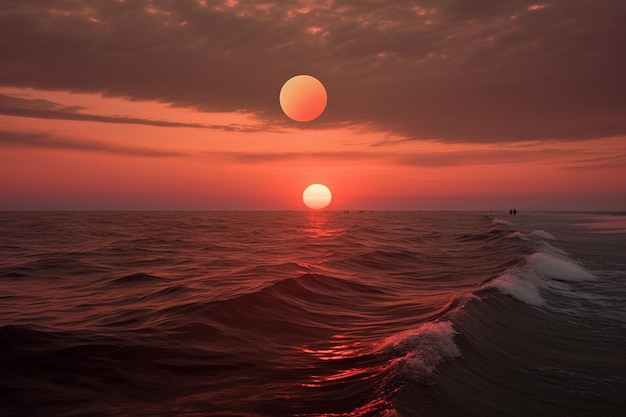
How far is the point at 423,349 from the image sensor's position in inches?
392

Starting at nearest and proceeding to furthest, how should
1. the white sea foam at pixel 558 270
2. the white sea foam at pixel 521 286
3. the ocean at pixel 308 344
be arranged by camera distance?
the ocean at pixel 308 344
the white sea foam at pixel 521 286
the white sea foam at pixel 558 270

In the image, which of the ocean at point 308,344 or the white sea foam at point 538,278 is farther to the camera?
the white sea foam at point 538,278

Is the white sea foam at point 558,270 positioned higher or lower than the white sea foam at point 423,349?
lower

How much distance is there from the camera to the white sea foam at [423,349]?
29.0 ft

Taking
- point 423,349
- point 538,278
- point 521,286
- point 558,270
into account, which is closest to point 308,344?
point 423,349

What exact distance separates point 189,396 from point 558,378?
705cm

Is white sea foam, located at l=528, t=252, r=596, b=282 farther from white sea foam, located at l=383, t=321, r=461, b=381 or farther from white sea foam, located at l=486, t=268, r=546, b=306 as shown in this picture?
white sea foam, located at l=383, t=321, r=461, b=381

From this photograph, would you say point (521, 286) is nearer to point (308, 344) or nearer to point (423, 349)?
point (423, 349)

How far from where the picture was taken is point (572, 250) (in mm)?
37094

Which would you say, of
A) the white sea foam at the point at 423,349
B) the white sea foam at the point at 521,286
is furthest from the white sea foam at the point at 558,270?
the white sea foam at the point at 423,349

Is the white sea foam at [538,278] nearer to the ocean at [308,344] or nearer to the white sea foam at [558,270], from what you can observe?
the white sea foam at [558,270]

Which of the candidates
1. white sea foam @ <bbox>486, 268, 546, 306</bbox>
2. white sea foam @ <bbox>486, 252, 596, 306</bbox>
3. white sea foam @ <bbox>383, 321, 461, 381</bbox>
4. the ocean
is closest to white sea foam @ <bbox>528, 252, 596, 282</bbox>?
white sea foam @ <bbox>486, 252, 596, 306</bbox>

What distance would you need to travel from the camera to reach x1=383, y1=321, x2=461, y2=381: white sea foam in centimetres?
885

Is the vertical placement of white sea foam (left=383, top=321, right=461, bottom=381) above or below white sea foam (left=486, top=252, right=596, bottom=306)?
above
